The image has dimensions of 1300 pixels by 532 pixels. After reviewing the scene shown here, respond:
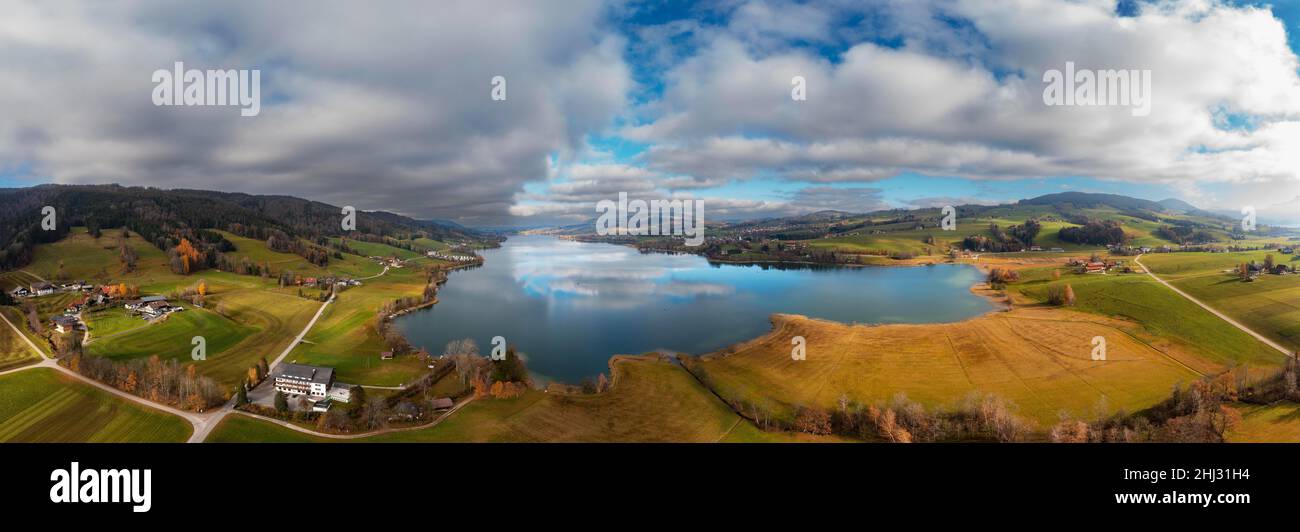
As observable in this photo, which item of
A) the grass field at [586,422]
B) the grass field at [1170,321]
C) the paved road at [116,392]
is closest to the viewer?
the grass field at [586,422]

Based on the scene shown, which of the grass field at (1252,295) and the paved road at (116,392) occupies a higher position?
the grass field at (1252,295)

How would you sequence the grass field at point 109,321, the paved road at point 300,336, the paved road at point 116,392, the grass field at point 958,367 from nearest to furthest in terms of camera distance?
the paved road at point 116,392, the grass field at point 958,367, the paved road at point 300,336, the grass field at point 109,321

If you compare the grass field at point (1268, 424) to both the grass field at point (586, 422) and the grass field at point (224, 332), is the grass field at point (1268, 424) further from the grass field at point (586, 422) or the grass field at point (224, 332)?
the grass field at point (224, 332)

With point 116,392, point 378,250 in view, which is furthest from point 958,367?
point 378,250

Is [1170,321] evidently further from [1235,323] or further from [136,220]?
[136,220]

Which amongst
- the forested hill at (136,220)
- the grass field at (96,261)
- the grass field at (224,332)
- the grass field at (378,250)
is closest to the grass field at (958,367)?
the grass field at (224,332)

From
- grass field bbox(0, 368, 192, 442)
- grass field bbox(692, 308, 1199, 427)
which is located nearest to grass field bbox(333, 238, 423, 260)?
grass field bbox(0, 368, 192, 442)

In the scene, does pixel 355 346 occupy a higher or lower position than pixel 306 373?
lower

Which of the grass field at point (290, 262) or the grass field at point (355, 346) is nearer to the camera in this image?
the grass field at point (355, 346)
